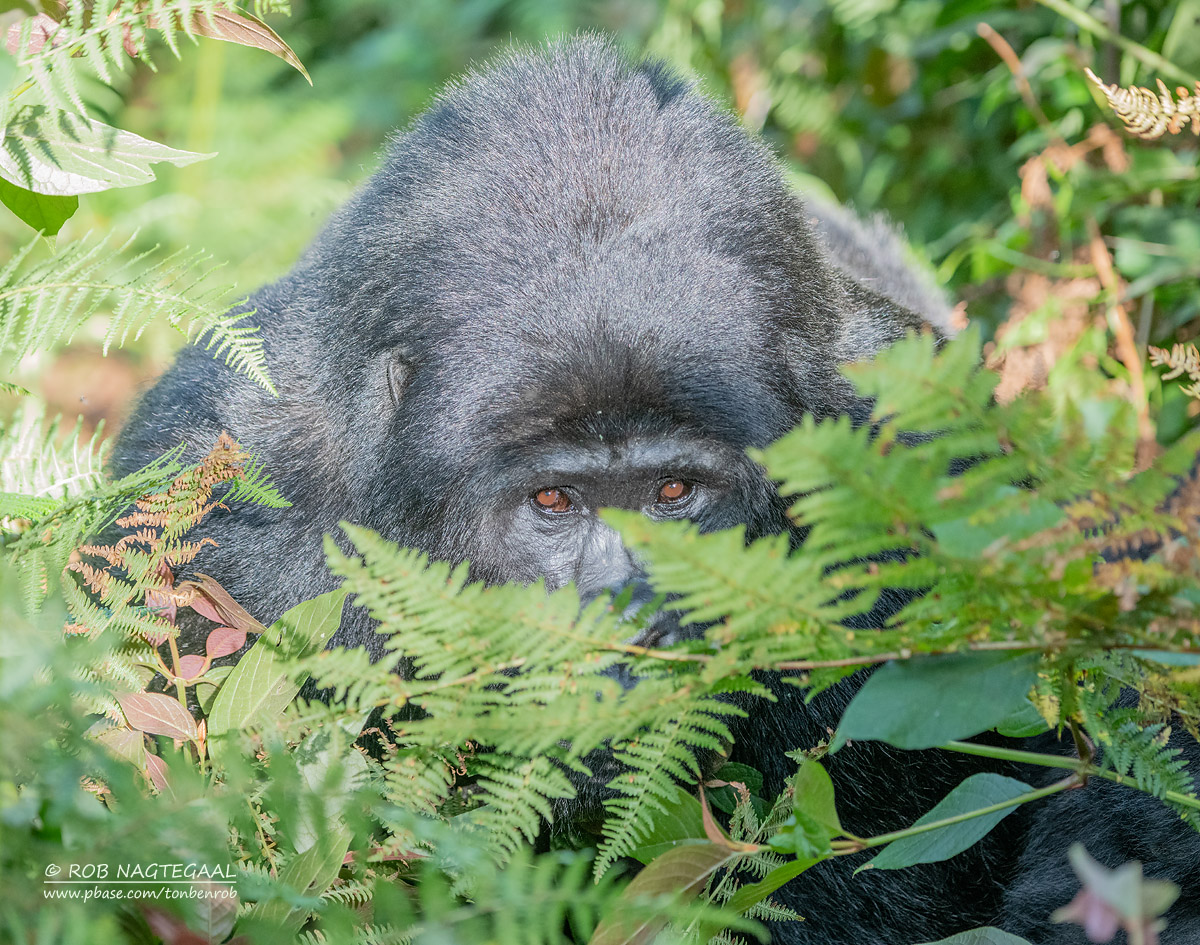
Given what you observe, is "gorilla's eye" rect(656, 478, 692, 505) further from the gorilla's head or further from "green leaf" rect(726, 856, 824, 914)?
"green leaf" rect(726, 856, 824, 914)

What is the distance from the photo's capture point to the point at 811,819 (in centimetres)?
107

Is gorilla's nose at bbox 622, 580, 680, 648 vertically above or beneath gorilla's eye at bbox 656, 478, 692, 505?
above

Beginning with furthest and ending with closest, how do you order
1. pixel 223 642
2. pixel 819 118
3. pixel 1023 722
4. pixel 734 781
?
pixel 819 118, pixel 734 781, pixel 223 642, pixel 1023 722

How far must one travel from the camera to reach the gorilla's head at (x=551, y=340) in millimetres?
1896

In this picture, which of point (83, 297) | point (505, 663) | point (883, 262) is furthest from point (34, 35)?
point (883, 262)

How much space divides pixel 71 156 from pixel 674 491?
3.64 feet

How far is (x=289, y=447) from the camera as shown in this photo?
87.0 inches

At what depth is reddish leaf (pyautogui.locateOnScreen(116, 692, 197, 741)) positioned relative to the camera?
1311 mm

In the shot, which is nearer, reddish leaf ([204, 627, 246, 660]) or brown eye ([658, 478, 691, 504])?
reddish leaf ([204, 627, 246, 660])

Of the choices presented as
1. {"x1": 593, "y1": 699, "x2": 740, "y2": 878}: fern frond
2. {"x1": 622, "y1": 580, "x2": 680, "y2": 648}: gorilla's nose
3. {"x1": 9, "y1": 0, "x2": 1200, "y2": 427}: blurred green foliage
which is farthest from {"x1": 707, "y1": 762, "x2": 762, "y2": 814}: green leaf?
{"x1": 9, "y1": 0, "x2": 1200, "y2": 427}: blurred green foliage

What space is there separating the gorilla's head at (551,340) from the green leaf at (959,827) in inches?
33.0

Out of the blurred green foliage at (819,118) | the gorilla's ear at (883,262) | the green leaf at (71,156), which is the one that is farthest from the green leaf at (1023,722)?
the blurred green foliage at (819,118)

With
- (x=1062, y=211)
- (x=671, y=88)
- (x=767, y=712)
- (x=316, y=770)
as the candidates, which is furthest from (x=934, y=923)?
(x=1062, y=211)

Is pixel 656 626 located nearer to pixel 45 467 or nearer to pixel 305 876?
pixel 305 876
